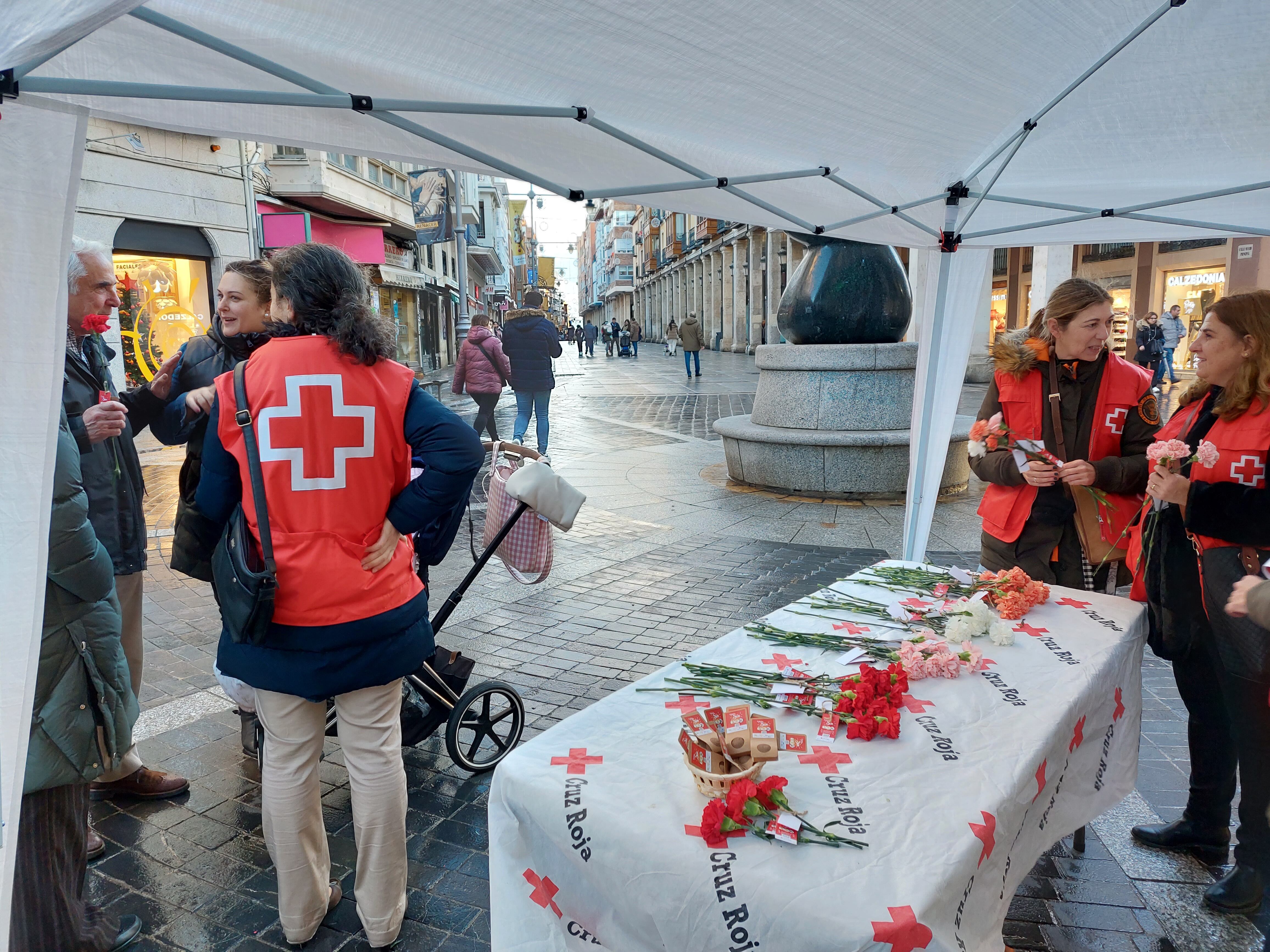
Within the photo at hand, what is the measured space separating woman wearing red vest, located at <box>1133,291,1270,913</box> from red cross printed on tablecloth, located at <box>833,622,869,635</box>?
41.4 inches

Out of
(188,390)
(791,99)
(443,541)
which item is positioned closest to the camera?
(443,541)

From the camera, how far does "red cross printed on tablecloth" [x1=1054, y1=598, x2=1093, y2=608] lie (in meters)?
2.91

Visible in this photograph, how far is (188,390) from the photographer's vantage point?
334cm

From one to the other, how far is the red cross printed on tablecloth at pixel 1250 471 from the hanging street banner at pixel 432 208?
18.2m

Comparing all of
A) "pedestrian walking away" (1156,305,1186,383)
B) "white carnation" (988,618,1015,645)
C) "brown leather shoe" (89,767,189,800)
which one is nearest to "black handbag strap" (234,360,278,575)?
"brown leather shoe" (89,767,189,800)

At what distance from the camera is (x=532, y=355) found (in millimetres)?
11195

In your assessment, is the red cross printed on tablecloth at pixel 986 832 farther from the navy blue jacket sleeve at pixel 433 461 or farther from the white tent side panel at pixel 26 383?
the white tent side panel at pixel 26 383

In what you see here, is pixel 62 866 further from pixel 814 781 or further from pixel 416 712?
pixel 814 781

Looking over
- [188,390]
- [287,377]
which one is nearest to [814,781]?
[287,377]

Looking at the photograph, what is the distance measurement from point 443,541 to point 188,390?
1.44 m

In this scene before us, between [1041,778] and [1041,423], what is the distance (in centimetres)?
185

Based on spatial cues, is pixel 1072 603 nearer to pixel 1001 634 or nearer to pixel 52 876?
pixel 1001 634

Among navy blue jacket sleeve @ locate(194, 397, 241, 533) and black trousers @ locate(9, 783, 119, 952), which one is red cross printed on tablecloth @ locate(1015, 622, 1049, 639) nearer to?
navy blue jacket sleeve @ locate(194, 397, 241, 533)

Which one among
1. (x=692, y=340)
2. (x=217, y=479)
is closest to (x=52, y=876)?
(x=217, y=479)
